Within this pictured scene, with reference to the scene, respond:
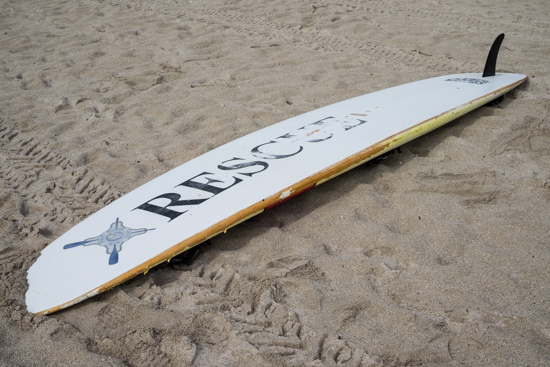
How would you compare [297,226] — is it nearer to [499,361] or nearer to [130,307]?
[130,307]

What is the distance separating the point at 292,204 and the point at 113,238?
0.94 m

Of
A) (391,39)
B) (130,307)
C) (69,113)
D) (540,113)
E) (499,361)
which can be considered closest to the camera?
(499,361)

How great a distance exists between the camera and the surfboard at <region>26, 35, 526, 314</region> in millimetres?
2168

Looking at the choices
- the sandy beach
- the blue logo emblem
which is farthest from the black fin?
the blue logo emblem

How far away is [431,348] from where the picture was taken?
Result: 179cm

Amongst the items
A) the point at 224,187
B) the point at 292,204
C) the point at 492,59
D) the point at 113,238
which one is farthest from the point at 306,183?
the point at 492,59

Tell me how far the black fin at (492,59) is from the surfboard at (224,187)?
1.32 feet

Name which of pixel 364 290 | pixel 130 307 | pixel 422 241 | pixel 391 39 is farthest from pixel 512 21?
pixel 130 307

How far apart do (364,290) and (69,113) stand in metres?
2.83

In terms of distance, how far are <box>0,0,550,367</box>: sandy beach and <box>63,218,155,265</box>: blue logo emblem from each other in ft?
0.65

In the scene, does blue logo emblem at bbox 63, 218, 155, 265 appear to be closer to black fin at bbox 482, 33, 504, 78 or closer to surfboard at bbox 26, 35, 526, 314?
surfboard at bbox 26, 35, 526, 314

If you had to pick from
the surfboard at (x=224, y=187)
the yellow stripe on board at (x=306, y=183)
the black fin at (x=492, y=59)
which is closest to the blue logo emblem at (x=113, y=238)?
the surfboard at (x=224, y=187)

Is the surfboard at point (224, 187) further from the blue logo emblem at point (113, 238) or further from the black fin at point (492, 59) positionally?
the black fin at point (492, 59)

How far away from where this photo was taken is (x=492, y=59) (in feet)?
12.7
